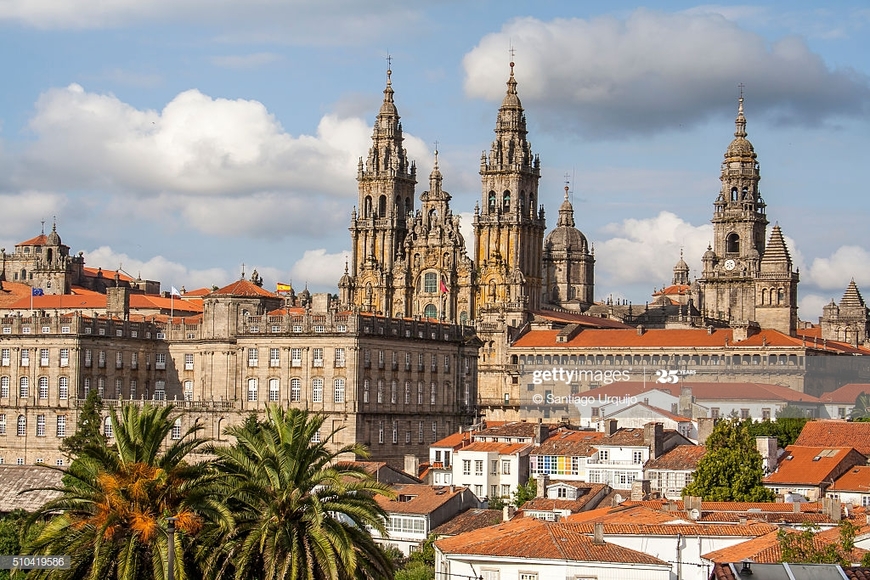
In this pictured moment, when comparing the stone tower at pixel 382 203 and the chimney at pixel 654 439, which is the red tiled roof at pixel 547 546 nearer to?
the chimney at pixel 654 439

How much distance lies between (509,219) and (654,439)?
80412 mm

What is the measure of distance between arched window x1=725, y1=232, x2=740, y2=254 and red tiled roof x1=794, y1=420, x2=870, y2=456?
93088mm

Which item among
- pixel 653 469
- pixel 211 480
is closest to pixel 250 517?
pixel 211 480

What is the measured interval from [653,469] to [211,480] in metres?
50.2

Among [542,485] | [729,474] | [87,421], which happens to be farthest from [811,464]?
[87,421]

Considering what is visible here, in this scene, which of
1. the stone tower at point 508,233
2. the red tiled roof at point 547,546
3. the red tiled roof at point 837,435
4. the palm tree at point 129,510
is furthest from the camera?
the stone tower at point 508,233

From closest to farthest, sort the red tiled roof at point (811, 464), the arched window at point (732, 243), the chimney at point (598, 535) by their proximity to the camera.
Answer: the chimney at point (598, 535), the red tiled roof at point (811, 464), the arched window at point (732, 243)

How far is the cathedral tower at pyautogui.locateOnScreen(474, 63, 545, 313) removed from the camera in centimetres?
17125

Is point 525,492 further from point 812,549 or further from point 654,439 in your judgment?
point 812,549

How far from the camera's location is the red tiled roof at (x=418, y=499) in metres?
78.0

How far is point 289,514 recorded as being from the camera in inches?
1811

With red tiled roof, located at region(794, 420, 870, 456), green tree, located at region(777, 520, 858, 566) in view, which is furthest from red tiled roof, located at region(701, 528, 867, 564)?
red tiled roof, located at region(794, 420, 870, 456)

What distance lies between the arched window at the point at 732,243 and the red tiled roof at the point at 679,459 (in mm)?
102222

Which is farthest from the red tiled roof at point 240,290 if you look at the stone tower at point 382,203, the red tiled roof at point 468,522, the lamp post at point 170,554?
the lamp post at point 170,554
